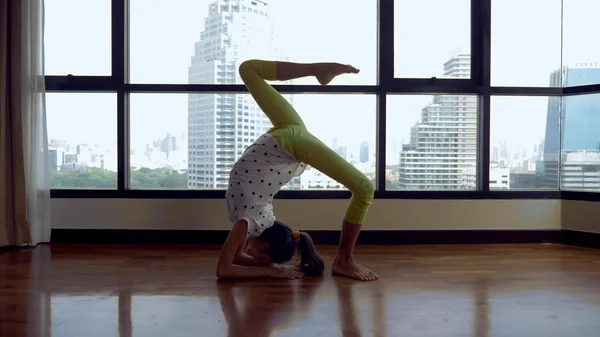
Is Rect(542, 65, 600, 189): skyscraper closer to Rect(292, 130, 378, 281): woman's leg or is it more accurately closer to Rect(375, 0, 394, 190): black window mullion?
Rect(375, 0, 394, 190): black window mullion

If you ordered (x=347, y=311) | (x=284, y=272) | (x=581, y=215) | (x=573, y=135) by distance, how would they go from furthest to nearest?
(x=573, y=135), (x=581, y=215), (x=284, y=272), (x=347, y=311)

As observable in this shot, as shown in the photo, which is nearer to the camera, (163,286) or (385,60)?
(163,286)

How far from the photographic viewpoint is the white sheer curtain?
3.56 meters

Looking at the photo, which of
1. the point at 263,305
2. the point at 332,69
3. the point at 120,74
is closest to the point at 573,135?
A: the point at 332,69

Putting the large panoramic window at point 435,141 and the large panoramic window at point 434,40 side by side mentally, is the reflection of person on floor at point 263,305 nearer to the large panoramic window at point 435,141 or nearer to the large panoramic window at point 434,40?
the large panoramic window at point 435,141

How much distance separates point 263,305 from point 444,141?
2.28 metres

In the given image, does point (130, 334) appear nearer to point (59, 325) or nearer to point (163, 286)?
point (59, 325)

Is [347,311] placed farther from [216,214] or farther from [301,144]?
[216,214]

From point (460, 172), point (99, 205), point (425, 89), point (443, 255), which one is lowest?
point (443, 255)

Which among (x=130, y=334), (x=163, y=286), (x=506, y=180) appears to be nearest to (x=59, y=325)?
(x=130, y=334)

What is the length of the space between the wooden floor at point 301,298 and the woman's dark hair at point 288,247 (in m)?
0.10

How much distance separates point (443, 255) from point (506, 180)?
98 centimetres

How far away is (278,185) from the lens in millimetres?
2848

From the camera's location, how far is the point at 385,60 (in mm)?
3857
